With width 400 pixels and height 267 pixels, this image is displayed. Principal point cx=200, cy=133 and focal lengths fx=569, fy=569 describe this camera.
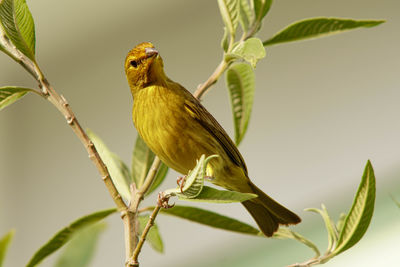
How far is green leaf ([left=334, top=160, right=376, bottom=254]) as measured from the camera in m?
0.97

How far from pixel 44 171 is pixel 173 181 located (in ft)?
3.72

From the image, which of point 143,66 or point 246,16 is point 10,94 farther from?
point 246,16

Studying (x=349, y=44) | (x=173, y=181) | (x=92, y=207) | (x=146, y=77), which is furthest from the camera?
(x=92, y=207)

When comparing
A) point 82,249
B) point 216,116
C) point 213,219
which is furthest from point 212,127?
point 216,116

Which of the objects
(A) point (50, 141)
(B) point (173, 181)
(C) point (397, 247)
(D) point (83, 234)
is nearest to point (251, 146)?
(B) point (173, 181)

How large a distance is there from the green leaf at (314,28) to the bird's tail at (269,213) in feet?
1.26

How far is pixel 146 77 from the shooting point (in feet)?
4.19

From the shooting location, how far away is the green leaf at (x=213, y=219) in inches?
47.0

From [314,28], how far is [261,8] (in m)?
0.12

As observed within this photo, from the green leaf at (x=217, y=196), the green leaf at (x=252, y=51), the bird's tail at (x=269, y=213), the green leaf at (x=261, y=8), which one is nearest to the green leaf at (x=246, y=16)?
the green leaf at (x=261, y=8)

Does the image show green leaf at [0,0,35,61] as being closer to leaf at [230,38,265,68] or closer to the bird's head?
the bird's head

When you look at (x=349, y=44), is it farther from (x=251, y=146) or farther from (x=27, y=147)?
(x=27, y=147)

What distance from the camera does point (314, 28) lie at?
1.20 metres

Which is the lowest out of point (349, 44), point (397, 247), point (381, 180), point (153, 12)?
point (397, 247)
